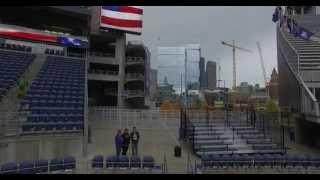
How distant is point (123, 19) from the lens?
3612cm

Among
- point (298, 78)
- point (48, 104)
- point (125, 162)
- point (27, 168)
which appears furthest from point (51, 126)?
point (298, 78)

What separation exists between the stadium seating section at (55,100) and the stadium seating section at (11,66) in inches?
28.8

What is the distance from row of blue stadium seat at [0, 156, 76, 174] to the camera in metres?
9.51

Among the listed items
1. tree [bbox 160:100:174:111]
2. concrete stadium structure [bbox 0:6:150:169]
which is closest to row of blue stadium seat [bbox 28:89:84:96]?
concrete stadium structure [bbox 0:6:150:169]

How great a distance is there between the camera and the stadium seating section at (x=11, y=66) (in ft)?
56.0

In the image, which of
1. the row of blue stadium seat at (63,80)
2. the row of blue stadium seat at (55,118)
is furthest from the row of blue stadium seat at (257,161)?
the row of blue stadium seat at (63,80)

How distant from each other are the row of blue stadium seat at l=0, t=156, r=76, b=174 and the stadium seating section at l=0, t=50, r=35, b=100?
5.67 m

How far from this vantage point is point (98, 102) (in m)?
36.7

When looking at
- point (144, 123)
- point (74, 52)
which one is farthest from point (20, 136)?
point (74, 52)

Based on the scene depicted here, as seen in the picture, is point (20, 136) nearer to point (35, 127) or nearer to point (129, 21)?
point (35, 127)

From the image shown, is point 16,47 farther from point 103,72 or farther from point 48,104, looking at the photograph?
point 103,72

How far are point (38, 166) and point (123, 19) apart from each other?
26.8 m
